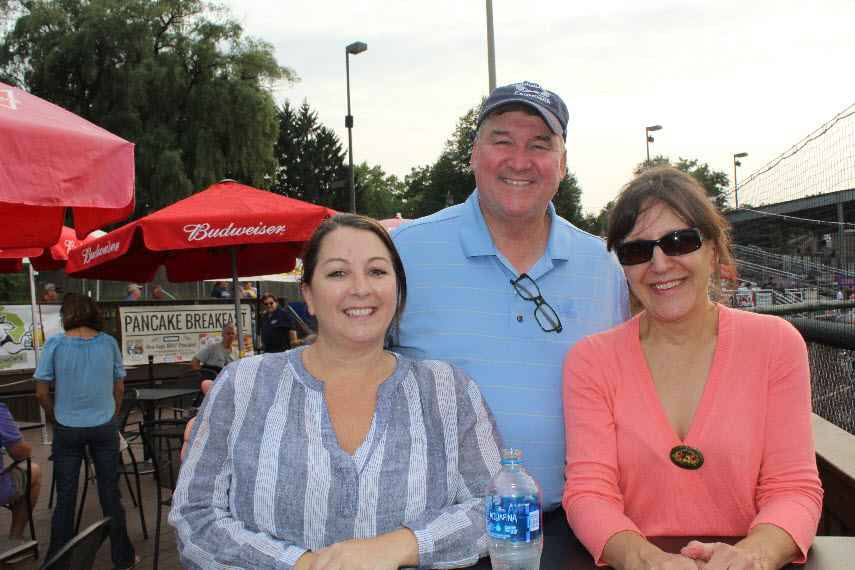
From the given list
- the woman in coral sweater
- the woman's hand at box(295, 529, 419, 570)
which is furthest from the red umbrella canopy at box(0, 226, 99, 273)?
the woman in coral sweater

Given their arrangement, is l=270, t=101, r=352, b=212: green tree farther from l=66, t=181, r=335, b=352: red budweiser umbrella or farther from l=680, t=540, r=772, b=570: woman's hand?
l=680, t=540, r=772, b=570: woman's hand

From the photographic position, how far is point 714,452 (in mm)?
1904

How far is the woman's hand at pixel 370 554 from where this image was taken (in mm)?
1671

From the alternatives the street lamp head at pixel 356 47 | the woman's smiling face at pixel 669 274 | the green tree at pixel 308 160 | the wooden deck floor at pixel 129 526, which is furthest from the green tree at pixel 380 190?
the woman's smiling face at pixel 669 274

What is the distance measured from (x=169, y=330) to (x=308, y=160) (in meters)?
45.3

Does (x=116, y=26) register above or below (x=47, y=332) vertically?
above

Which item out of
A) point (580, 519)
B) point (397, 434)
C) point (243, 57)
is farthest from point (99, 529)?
point (243, 57)

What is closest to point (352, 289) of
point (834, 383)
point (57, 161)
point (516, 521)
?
point (516, 521)

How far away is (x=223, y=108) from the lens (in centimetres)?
2445

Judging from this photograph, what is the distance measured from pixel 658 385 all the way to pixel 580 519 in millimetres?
506

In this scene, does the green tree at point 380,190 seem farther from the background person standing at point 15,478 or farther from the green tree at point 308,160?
the background person standing at point 15,478

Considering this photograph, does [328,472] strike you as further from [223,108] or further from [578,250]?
[223,108]

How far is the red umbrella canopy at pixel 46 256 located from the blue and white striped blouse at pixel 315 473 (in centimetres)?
603

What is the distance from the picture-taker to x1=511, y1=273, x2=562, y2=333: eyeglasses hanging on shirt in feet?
7.98
